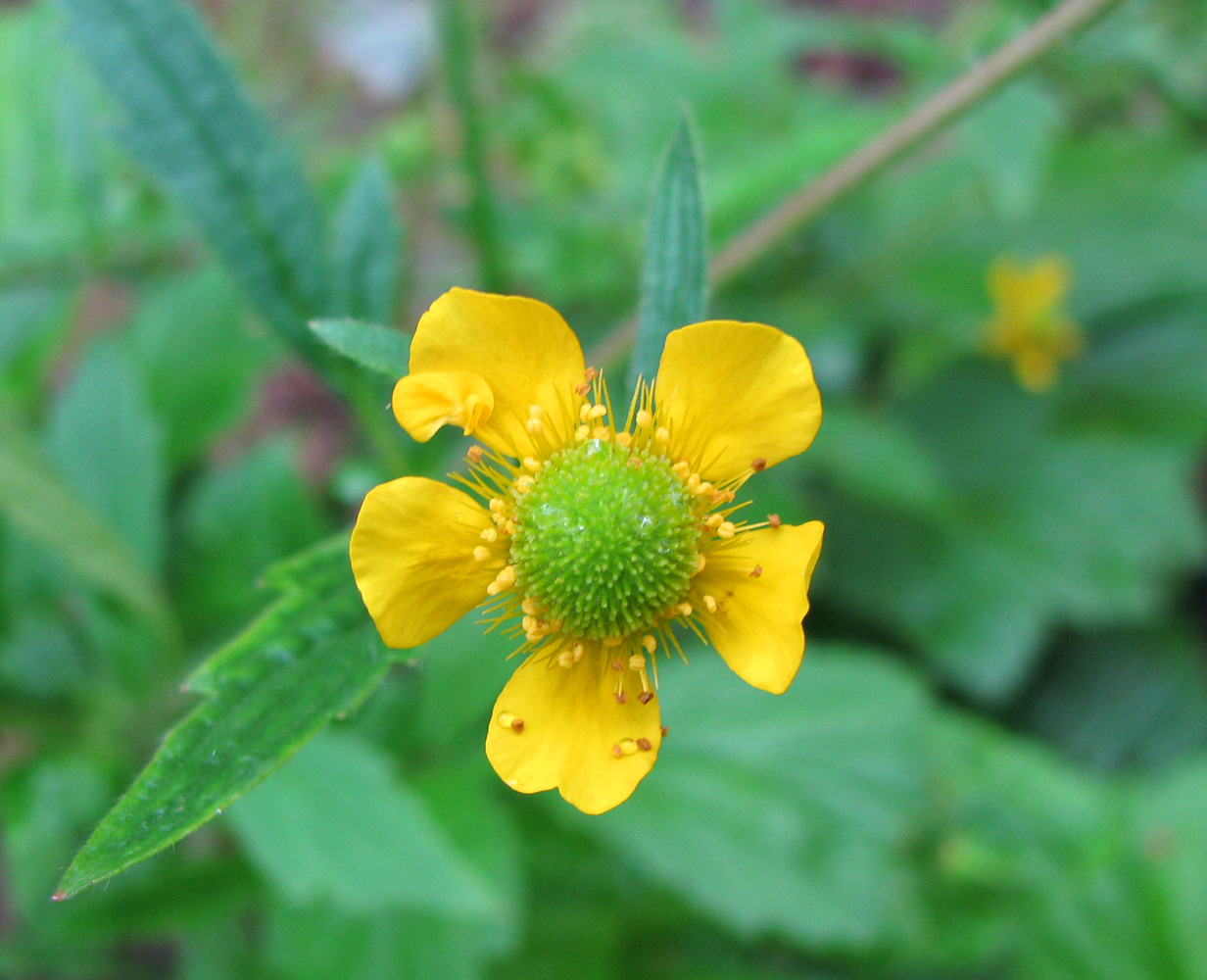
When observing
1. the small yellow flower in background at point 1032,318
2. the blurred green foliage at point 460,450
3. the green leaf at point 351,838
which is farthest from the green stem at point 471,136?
the small yellow flower in background at point 1032,318

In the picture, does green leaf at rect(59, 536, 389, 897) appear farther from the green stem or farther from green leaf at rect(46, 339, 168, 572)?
green leaf at rect(46, 339, 168, 572)

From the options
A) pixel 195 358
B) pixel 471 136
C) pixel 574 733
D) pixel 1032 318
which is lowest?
pixel 1032 318

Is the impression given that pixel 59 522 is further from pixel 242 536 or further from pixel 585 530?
pixel 585 530

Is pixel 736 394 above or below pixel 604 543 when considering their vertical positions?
above

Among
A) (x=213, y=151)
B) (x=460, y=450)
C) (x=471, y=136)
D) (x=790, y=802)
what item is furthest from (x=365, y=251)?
(x=790, y=802)

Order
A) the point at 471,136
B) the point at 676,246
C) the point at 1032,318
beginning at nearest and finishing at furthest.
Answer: the point at 676,246
the point at 471,136
the point at 1032,318
